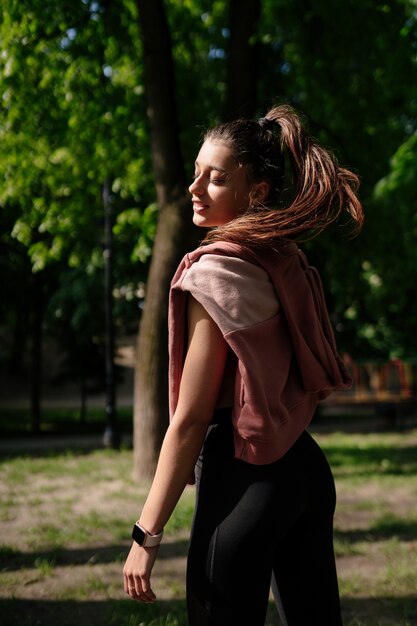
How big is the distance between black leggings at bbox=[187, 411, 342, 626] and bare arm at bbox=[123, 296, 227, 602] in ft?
0.24

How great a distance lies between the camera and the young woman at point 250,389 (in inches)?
70.0

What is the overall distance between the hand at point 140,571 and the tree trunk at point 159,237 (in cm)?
676

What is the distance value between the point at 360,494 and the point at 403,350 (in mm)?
19908

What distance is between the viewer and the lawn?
4203 mm

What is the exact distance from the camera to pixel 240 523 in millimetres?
1775

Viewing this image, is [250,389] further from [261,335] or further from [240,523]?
[240,523]

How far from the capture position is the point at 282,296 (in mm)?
1878

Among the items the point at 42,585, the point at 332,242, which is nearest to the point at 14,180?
the point at 332,242

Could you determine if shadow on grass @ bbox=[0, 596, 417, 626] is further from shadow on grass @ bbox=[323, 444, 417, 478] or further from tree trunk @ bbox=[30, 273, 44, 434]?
tree trunk @ bbox=[30, 273, 44, 434]

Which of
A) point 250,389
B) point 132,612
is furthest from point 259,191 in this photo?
point 132,612

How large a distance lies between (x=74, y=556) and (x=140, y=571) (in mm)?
3910

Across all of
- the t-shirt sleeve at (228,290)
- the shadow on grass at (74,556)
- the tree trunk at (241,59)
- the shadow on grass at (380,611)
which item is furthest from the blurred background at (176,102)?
the t-shirt sleeve at (228,290)

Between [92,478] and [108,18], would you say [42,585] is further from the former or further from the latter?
[108,18]

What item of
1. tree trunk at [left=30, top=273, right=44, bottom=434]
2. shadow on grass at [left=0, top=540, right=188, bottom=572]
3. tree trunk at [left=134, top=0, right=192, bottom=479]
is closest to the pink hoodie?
shadow on grass at [left=0, top=540, right=188, bottom=572]
